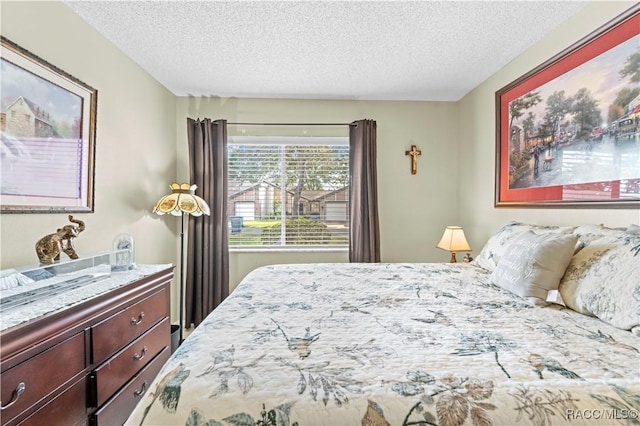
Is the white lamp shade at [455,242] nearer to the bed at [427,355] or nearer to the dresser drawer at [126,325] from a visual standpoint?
the bed at [427,355]

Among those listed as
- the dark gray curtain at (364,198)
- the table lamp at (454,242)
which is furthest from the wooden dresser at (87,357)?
the table lamp at (454,242)

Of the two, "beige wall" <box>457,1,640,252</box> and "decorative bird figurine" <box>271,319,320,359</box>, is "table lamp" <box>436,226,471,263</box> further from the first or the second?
"decorative bird figurine" <box>271,319,320,359</box>

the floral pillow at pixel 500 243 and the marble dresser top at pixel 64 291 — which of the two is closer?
the marble dresser top at pixel 64 291

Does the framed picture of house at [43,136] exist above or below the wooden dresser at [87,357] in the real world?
above

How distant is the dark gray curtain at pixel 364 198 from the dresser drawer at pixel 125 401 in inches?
77.4

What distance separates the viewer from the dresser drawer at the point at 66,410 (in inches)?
42.4

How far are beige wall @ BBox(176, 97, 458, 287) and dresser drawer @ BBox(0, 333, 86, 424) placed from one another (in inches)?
80.9

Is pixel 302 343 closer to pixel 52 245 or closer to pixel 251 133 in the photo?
pixel 52 245

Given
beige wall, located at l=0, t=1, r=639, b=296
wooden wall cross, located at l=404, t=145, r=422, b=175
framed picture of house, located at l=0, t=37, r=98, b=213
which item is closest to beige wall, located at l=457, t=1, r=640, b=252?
beige wall, located at l=0, t=1, r=639, b=296

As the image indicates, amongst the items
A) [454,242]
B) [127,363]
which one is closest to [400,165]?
[454,242]

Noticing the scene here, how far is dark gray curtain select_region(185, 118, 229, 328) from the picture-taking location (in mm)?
3049

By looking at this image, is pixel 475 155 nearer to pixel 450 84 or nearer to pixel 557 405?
pixel 450 84

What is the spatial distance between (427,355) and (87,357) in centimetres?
138

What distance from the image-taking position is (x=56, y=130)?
5.59 ft
